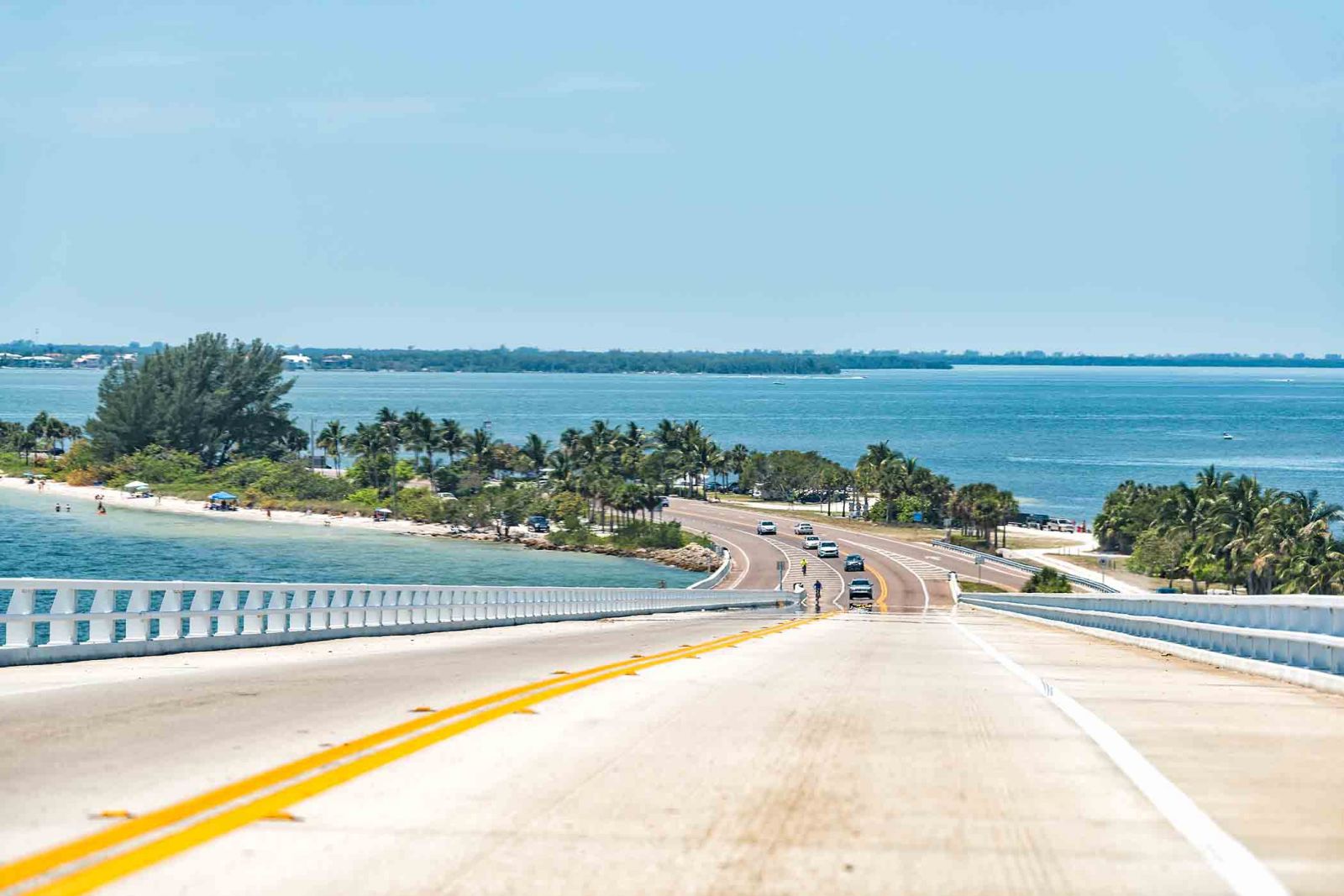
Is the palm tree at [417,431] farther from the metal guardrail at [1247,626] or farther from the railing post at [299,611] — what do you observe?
the railing post at [299,611]

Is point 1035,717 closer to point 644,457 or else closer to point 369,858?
point 369,858

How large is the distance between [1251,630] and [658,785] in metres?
11.9

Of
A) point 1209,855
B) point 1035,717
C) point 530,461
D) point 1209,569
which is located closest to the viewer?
point 1209,855

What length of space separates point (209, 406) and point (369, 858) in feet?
600

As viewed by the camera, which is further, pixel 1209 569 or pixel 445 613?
pixel 1209 569

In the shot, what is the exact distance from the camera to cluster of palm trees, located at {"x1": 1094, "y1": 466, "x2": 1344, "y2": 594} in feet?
266

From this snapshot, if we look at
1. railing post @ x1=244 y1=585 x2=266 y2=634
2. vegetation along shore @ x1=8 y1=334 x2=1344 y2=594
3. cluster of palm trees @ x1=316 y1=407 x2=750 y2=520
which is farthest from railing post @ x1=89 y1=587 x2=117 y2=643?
cluster of palm trees @ x1=316 y1=407 x2=750 y2=520

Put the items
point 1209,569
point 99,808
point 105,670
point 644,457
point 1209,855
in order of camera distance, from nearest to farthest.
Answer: point 1209,855, point 99,808, point 105,670, point 1209,569, point 644,457

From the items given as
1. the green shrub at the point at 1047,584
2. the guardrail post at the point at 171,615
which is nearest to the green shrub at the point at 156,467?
the green shrub at the point at 1047,584

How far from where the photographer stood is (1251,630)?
18.5 m

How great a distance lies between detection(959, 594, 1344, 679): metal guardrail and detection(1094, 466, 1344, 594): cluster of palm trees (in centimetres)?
5367

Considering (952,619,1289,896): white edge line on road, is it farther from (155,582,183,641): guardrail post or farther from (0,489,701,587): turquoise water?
(0,489,701,587): turquoise water

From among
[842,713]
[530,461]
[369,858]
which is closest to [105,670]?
[842,713]

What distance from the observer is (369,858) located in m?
6.91
